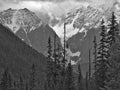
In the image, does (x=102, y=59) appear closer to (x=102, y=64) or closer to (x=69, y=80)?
(x=102, y=64)

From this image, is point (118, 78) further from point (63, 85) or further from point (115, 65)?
point (63, 85)

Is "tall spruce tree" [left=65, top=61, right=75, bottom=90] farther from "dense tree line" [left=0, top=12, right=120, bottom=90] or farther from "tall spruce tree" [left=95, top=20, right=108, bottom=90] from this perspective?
"tall spruce tree" [left=95, top=20, right=108, bottom=90]

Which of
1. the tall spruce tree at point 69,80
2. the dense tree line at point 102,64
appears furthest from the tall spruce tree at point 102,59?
the tall spruce tree at point 69,80

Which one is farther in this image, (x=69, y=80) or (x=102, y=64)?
(x=69, y=80)

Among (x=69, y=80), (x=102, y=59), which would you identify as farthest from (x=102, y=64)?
(x=69, y=80)

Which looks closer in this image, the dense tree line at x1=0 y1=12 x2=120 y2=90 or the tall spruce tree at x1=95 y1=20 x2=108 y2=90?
→ the dense tree line at x1=0 y1=12 x2=120 y2=90

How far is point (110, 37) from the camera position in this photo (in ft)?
148

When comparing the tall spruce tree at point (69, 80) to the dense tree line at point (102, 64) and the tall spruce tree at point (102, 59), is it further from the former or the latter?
the tall spruce tree at point (102, 59)

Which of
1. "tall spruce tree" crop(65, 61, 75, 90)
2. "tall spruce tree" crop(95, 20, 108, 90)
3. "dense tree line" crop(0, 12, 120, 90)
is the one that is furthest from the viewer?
"tall spruce tree" crop(65, 61, 75, 90)

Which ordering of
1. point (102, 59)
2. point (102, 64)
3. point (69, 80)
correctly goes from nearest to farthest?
point (102, 64) → point (102, 59) → point (69, 80)

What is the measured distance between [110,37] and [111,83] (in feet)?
62.5

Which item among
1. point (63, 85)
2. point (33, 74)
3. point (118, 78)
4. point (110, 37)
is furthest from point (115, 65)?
point (33, 74)

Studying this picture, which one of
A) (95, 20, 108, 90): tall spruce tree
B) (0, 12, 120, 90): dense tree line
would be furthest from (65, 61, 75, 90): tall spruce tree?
(95, 20, 108, 90): tall spruce tree

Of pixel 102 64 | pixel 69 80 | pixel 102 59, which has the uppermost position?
pixel 102 59
